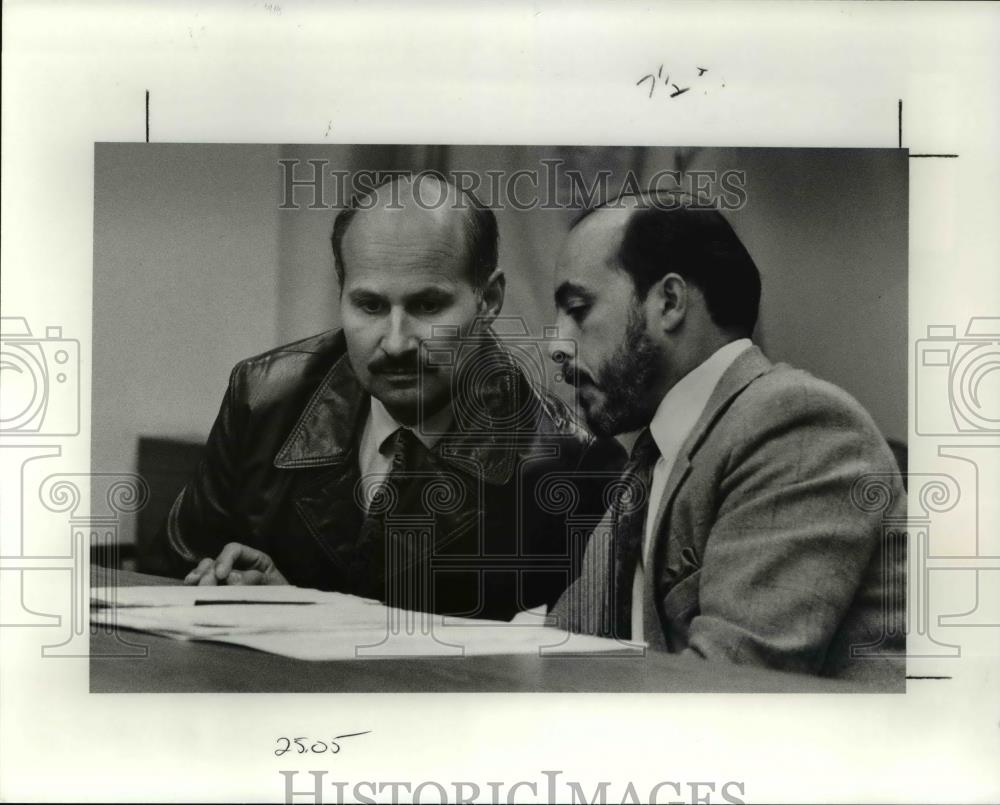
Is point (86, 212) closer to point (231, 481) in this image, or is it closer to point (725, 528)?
point (231, 481)

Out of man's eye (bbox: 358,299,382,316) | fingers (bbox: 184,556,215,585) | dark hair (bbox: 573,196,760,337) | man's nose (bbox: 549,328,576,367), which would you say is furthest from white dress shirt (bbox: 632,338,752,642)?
fingers (bbox: 184,556,215,585)

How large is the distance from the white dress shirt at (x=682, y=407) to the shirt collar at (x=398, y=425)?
704 mm

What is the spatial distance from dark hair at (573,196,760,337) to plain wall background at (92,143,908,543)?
0.19 feet

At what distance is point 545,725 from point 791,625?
884mm

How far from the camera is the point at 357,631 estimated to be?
3.06 metres

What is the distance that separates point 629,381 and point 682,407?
0.65ft

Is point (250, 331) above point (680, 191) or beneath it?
beneath

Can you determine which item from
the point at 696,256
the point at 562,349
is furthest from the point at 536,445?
the point at 696,256

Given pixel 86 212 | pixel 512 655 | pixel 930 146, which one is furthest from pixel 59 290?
pixel 930 146

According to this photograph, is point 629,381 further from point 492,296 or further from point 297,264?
point 297,264

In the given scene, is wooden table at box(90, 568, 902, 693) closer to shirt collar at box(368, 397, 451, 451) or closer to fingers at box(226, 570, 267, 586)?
fingers at box(226, 570, 267, 586)

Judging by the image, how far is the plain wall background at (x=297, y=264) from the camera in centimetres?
309

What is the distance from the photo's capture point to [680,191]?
3.11m

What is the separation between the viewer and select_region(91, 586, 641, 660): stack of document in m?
3.06
